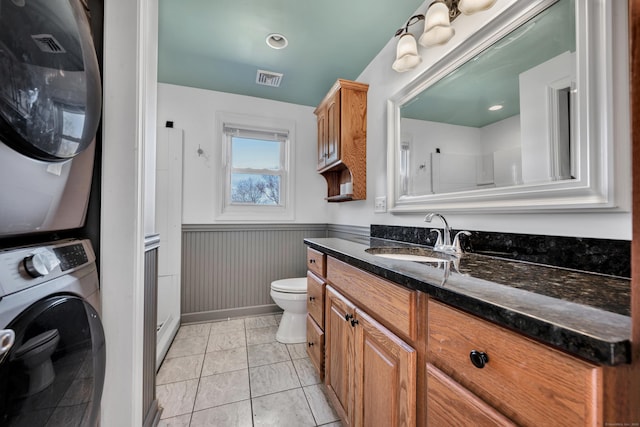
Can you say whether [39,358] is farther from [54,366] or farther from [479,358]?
Result: [479,358]

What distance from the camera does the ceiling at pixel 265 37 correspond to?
1.51 metres

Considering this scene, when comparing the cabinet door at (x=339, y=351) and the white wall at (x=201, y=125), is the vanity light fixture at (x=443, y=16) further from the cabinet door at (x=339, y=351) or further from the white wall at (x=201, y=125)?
the white wall at (x=201, y=125)

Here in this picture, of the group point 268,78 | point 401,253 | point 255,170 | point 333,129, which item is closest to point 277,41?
point 268,78

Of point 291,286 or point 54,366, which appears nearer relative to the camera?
point 54,366

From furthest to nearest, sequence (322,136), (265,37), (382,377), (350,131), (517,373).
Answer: (322,136) < (350,131) < (265,37) < (382,377) < (517,373)

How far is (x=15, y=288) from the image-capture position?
1.59 feet

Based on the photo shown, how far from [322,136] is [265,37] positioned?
2.93ft

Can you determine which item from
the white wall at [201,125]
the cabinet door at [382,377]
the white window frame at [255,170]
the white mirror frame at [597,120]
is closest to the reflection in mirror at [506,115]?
the white mirror frame at [597,120]

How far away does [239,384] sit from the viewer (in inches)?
60.9

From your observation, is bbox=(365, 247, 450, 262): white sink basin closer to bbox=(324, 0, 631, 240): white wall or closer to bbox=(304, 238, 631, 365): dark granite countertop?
bbox=(324, 0, 631, 240): white wall

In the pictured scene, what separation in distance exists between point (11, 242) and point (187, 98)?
7.25 ft

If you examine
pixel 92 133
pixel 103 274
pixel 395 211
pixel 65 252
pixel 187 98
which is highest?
pixel 187 98

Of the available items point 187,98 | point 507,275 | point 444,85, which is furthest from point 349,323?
point 187,98

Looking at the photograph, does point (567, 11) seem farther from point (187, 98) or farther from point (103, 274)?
point (187, 98)
